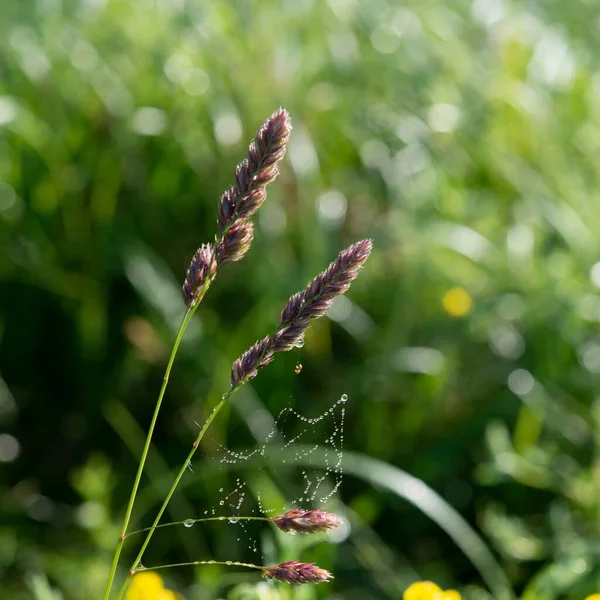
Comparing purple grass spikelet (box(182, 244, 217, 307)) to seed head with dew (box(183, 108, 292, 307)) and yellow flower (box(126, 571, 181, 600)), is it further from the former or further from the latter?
yellow flower (box(126, 571, 181, 600))

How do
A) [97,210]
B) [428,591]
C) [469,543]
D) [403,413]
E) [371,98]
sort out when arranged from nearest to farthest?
[428,591]
[469,543]
[403,413]
[97,210]
[371,98]

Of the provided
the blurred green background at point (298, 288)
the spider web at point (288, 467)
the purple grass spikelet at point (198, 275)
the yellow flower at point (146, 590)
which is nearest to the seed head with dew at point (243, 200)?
the purple grass spikelet at point (198, 275)

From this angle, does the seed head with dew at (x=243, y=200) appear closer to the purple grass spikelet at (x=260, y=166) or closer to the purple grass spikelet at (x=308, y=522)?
the purple grass spikelet at (x=260, y=166)

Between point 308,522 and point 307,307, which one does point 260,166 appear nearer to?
point 307,307

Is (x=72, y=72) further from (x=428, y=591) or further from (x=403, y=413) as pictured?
(x=428, y=591)

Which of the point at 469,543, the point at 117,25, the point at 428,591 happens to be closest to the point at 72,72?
the point at 117,25

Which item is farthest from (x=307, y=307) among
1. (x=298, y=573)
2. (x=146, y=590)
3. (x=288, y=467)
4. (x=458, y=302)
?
(x=458, y=302)

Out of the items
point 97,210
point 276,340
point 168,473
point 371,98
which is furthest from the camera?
point 371,98

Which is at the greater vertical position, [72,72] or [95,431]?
[72,72]
